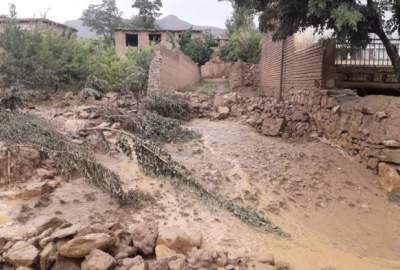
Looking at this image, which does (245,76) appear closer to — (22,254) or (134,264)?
(134,264)

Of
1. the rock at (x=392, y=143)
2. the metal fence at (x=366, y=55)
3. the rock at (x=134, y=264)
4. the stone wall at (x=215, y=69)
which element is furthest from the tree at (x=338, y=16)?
the stone wall at (x=215, y=69)

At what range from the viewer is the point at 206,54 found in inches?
821

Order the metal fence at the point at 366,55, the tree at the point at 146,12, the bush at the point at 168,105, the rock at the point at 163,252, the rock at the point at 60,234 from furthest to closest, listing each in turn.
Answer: the tree at the point at 146,12
the bush at the point at 168,105
the metal fence at the point at 366,55
the rock at the point at 163,252
the rock at the point at 60,234

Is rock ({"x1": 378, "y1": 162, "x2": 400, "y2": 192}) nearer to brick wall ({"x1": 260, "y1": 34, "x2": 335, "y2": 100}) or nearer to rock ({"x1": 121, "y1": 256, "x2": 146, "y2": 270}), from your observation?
brick wall ({"x1": 260, "y1": 34, "x2": 335, "y2": 100})

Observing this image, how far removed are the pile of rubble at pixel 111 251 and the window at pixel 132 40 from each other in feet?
68.4

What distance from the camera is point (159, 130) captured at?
7348 mm

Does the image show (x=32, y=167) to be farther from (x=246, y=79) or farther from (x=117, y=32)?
(x=117, y=32)

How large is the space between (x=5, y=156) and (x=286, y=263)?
151 inches

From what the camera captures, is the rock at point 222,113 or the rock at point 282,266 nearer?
the rock at point 282,266

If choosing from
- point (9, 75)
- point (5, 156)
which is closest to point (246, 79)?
point (9, 75)

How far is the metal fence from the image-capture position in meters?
6.98

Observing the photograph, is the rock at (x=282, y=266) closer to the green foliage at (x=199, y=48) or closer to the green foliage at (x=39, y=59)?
the green foliage at (x=39, y=59)

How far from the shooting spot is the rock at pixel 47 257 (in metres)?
3.10

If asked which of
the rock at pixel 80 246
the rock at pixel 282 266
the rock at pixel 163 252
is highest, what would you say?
the rock at pixel 80 246
